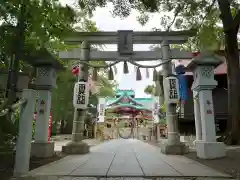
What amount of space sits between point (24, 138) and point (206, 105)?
5661 millimetres

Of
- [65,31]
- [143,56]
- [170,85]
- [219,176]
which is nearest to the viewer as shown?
[219,176]

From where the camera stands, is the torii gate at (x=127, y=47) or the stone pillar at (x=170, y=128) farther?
the torii gate at (x=127, y=47)

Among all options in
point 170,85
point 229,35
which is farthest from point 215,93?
point 170,85

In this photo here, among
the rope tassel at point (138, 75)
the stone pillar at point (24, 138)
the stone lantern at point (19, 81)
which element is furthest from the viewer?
the rope tassel at point (138, 75)

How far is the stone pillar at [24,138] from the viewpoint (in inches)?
165

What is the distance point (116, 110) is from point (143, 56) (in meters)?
18.4

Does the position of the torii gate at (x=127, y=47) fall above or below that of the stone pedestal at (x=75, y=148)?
above

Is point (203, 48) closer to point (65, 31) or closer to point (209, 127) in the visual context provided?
point (209, 127)

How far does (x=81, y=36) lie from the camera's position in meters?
9.53

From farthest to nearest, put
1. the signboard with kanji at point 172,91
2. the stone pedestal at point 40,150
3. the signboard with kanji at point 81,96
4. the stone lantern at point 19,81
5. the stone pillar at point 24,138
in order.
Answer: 1. the signboard with kanji at point 81,96
2. the signboard with kanji at point 172,91
3. the stone pedestal at point 40,150
4. the stone lantern at point 19,81
5. the stone pillar at point 24,138

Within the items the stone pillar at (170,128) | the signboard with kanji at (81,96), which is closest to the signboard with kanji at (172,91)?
the stone pillar at (170,128)

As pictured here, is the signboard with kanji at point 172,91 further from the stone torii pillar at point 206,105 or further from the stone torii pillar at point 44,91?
the stone torii pillar at point 44,91

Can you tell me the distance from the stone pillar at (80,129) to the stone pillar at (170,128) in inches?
129

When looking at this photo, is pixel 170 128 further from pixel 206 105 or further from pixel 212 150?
pixel 212 150
